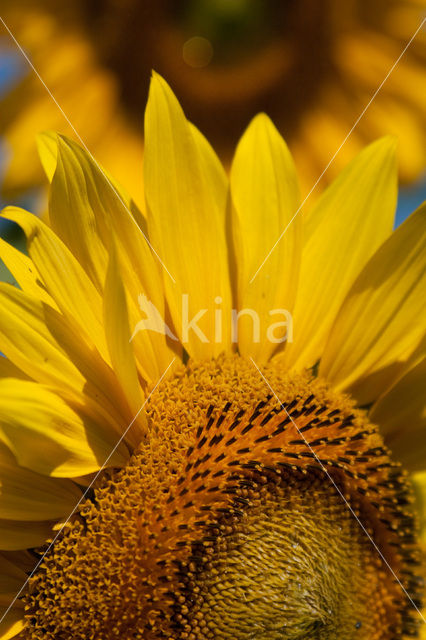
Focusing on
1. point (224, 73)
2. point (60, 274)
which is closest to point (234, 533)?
point (60, 274)

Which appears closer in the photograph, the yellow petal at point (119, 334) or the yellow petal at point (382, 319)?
the yellow petal at point (119, 334)

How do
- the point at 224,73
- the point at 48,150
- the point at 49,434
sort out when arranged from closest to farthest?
the point at 49,434 → the point at 48,150 → the point at 224,73

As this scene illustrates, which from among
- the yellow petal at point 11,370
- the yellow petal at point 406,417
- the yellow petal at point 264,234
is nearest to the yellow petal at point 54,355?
the yellow petal at point 11,370

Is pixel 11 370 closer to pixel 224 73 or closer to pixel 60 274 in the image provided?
pixel 60 274

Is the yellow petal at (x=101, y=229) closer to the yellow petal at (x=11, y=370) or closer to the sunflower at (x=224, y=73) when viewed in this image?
the yellow petal at (x=11, y=370)

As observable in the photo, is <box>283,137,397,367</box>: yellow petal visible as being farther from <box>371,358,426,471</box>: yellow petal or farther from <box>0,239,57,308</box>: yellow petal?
<box>0,239,57,308</box>: yellow petal

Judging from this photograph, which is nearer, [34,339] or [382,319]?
[34,339]

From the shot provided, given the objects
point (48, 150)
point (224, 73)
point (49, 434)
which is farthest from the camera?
point (224, 73)
